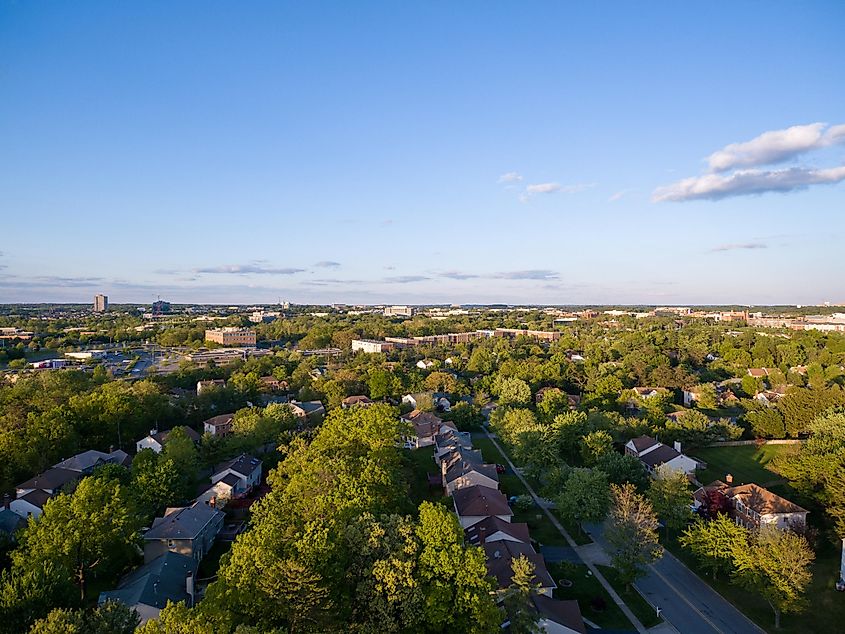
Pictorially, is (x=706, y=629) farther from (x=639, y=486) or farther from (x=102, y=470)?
(x=102, y=470)

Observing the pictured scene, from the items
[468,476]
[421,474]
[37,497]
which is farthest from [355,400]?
[37,497]

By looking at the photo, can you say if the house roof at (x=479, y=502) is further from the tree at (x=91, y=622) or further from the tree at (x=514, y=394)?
the tree at (x=514, y=394)

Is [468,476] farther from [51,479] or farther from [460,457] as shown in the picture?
[51,479]

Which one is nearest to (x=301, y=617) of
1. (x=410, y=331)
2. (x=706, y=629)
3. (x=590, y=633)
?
(x=590, y=633)

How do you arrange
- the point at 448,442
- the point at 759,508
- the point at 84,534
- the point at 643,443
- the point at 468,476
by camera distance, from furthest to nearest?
the point at 448,442 < the point at 643,443 < the point at 468,476 < the point at 759,508 < the point at 84,534

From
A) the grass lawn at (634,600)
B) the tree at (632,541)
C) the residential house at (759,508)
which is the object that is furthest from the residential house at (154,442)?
the residential house at (759,508)

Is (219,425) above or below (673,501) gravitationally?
below

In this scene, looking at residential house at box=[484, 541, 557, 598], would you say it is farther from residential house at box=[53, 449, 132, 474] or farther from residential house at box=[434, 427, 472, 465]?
residential house at box=[53, 449, 132, 474]

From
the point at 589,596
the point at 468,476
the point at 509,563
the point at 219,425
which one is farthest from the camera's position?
the point at 219,425
